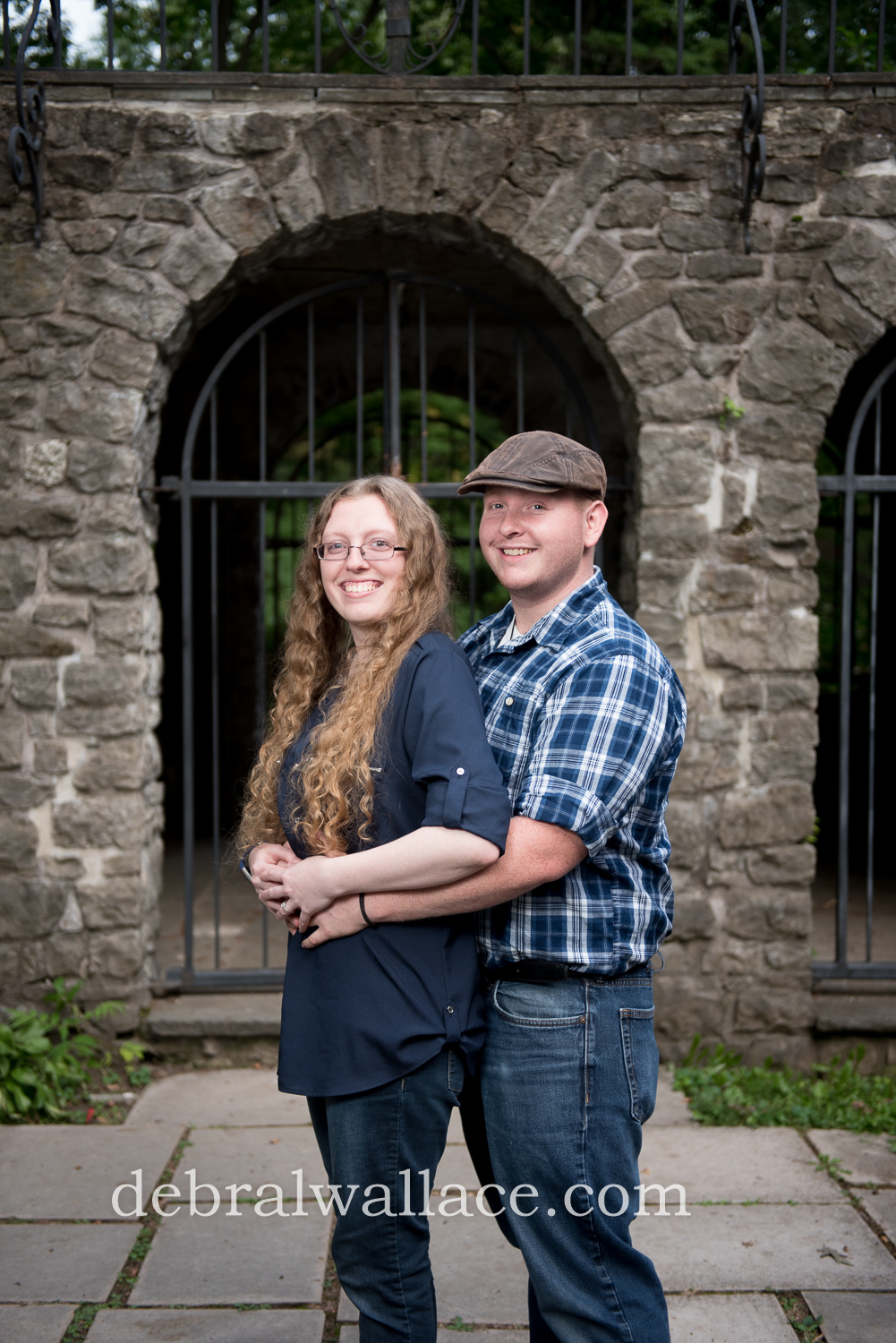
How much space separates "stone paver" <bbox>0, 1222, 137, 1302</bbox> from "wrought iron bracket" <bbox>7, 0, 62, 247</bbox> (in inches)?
122

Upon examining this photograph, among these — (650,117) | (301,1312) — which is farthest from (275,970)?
(650,117)

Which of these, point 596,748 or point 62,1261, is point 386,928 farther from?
point 62,1261

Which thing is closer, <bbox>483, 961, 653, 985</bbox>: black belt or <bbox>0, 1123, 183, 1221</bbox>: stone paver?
<bbox>483, 961, 653, 985</bbox>: black belt

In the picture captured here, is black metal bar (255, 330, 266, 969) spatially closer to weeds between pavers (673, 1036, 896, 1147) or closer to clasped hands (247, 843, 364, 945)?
clasped hands (247, 843, 364, 945)

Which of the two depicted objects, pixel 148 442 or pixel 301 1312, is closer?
pixel 301 1312

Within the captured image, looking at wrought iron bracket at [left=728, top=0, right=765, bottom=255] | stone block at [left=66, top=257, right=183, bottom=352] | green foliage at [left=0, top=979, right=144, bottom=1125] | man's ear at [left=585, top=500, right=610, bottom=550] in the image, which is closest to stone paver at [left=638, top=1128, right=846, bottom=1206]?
green foliage at [left=0, top=979, right=144, bottom=1125]

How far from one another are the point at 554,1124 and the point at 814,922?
14.1 feet

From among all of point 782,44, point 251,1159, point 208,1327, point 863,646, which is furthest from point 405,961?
point 863,646

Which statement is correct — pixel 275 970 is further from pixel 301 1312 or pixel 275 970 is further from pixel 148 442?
pixel 148 442

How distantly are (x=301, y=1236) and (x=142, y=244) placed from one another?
10.4 feet

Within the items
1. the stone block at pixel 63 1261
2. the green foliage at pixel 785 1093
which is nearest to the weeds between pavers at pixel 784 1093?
the green foliage at pixel 785 1093

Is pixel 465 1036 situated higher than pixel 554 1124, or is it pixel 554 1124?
pixel 465 1036

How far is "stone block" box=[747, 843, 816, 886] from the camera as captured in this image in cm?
391

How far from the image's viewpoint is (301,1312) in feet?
8.11
